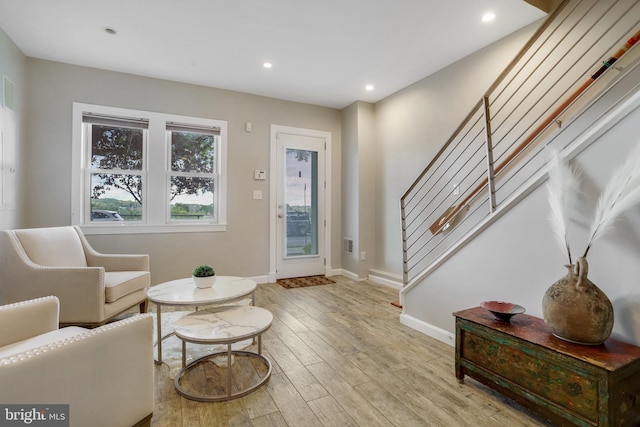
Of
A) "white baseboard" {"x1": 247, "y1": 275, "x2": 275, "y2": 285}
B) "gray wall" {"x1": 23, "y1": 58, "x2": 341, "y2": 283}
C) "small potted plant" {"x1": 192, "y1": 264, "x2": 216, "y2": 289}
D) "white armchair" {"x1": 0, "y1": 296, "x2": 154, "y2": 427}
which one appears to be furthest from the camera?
"white baseboard" {"x1": 247, "y1": 275, "x2": 275, "y2": 285}

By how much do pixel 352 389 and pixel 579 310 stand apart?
1.25m

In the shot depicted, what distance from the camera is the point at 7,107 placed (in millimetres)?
2834

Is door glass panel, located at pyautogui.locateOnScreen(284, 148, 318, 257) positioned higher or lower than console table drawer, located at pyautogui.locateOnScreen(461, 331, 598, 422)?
higher

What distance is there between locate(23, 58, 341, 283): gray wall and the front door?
0.19m

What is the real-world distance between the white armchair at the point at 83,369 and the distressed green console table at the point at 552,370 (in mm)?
1727

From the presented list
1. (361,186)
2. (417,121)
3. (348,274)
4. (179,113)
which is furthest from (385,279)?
(179,113)

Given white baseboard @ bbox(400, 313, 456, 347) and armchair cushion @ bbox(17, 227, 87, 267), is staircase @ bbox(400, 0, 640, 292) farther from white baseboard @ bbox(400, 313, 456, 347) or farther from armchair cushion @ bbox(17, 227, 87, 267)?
armchair cushion @ bbox(17, 227, 87, 267)

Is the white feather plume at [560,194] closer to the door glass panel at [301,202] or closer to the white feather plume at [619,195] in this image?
the white feather plume at [619,195]

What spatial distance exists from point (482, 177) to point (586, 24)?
4.55ft

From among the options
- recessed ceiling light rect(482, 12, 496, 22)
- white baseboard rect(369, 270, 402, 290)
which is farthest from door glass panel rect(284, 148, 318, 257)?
recessed ceiling light rect(482, 12, 496, 22)

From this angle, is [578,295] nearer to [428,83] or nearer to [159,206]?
[428,83]

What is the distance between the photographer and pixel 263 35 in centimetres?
288

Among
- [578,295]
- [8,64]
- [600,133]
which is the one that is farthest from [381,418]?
[8,64]

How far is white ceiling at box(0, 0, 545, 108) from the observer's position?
2.49 metres
